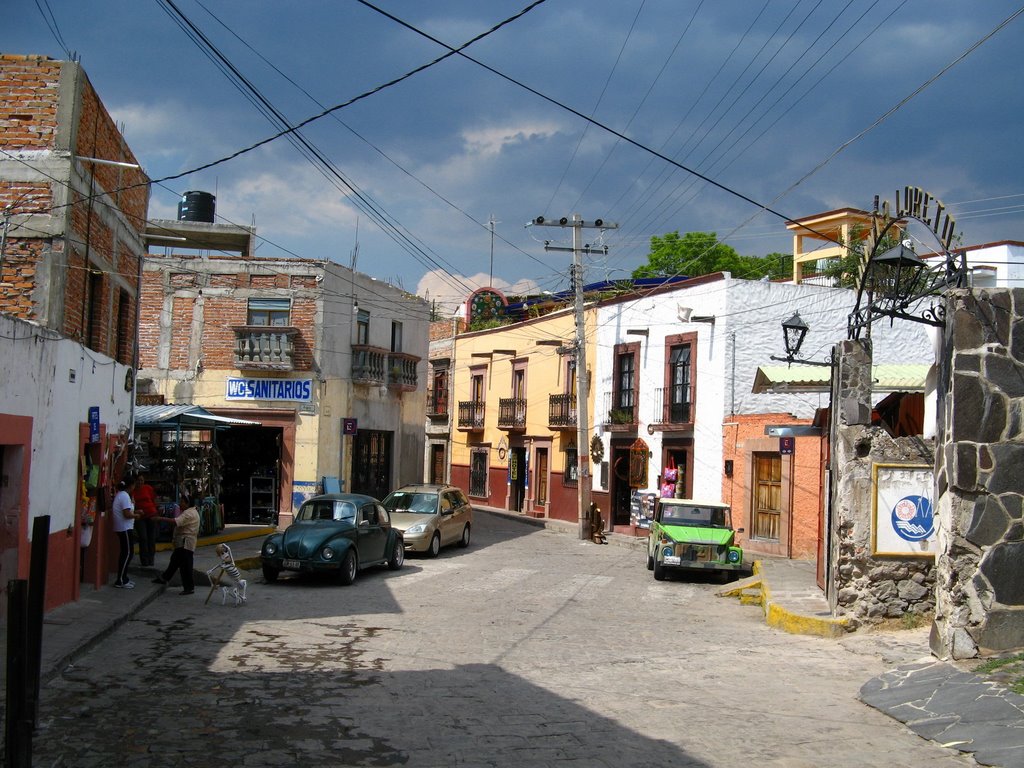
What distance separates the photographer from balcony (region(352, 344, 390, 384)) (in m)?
29.8

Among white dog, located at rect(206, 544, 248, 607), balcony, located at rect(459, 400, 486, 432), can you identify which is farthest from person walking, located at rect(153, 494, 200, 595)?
balcony, located at rect(459, 400, 486, 432)

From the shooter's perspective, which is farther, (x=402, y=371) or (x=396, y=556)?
(x=402, y=371)

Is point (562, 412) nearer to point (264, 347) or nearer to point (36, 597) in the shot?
point (264, 347)

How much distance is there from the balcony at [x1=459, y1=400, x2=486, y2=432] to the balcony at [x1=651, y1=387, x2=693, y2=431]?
1384 centimetres

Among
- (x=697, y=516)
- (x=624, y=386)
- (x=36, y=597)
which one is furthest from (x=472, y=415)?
(x=36, y=597)

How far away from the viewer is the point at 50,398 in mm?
12492

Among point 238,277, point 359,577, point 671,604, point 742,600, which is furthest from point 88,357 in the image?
point 238,277

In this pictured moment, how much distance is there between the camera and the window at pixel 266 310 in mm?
28328

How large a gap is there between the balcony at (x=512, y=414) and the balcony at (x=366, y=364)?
10.4 meters

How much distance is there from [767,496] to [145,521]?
15.6 m

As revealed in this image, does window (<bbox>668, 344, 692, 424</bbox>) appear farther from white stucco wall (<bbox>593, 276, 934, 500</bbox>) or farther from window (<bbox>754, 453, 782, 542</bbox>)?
window (<bbox>754, 453, 782, 542</bbox>)

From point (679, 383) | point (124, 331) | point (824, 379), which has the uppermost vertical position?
point (679, 383)

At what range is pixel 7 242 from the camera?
1316cm

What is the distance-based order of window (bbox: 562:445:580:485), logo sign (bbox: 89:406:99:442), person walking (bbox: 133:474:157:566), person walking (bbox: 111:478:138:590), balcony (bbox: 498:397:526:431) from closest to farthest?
1. logo sign (bbox: 89:406:99:442)
2. person walking (bbox: 111:478:138:590)
3. person walking (bbox: 133:474:157:566)
4. window (bbox: 562:445:580:485)
5. balcony (bbox: 498:397:526:431)
